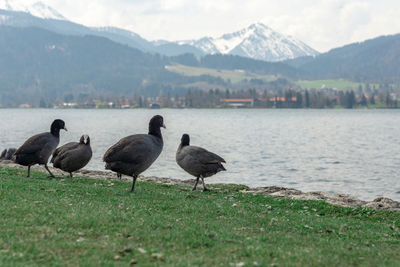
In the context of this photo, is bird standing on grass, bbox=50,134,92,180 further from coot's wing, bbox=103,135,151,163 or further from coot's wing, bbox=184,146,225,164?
coot's wing, bbox=184,146,225,164

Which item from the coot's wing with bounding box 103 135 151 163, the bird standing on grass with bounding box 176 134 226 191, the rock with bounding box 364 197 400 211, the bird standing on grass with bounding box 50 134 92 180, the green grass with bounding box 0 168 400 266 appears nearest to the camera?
the green grass with bounding box 0 168 400 266

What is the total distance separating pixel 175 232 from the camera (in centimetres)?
1359

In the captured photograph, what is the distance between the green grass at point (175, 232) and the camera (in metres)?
11.3

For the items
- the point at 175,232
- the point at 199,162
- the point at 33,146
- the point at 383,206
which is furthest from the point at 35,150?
the point at 383,206

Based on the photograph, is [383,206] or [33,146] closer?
[33,146]

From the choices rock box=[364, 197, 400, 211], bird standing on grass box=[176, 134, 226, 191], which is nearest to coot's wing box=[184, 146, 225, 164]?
bird standing on grass box=[176, 134, 226, 191]

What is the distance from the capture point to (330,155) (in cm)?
7406

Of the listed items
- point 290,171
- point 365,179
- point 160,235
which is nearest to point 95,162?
point 290,171

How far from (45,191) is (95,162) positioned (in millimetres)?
38652

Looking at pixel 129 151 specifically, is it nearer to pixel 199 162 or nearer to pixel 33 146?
pixel 199 162

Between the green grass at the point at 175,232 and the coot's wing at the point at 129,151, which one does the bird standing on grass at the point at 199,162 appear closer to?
the green grass at the point at 175,232

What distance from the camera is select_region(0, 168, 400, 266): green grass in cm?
1130

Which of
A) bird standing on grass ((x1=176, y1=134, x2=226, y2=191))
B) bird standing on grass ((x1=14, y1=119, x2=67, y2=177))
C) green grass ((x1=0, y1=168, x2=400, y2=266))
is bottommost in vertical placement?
green grass ((x1=0, y1=168, x2=400, y2=266))

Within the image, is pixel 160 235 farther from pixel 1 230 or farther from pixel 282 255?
pixel 1 230
